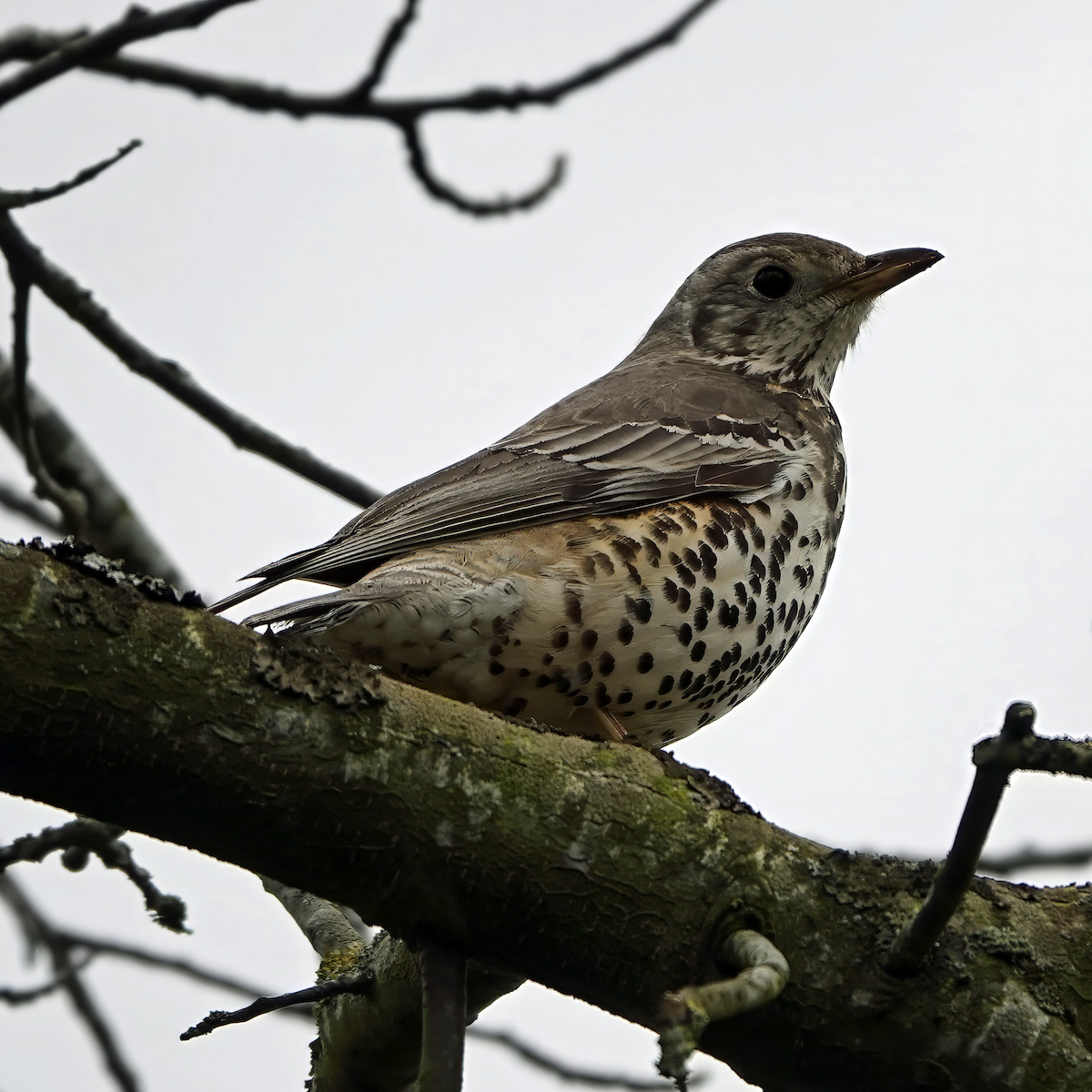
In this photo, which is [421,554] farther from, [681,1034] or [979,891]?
[681,1034]

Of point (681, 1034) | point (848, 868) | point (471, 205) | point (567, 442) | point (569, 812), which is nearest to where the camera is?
point (681, 1034)

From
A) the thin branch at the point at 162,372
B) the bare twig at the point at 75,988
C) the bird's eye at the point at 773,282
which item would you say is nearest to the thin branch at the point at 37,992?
the bare twig at the point at 75,988

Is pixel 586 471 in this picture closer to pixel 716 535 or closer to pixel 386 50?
pixel 716 535

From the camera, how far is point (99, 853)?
430 centimetres

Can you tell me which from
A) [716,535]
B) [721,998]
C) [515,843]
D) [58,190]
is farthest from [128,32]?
[721,998]

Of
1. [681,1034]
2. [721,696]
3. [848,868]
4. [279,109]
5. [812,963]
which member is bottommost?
[681,1034]

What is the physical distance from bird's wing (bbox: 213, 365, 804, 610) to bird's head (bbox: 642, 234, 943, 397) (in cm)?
46

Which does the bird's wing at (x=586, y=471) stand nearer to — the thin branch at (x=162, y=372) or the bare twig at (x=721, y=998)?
the thin branch at (x=162, y=372)

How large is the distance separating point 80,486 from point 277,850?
3.60m

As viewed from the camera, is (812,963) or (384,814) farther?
(812,963)

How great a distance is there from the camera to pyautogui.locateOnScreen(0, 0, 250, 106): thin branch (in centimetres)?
481

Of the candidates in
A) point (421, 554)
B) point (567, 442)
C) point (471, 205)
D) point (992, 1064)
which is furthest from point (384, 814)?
point (471, 205)

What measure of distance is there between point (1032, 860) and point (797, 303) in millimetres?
2804

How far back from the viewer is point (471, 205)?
20.8 ft
